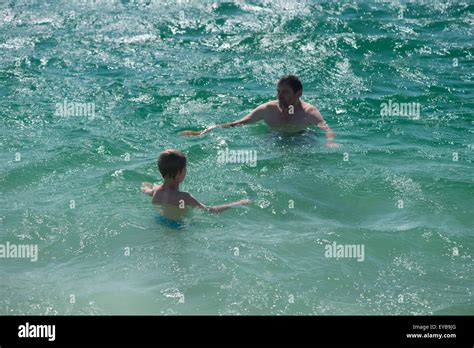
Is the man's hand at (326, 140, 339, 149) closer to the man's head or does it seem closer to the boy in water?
the man's head

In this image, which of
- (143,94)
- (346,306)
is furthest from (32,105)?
(346,306)

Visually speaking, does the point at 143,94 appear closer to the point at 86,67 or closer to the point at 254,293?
the point at 86,67

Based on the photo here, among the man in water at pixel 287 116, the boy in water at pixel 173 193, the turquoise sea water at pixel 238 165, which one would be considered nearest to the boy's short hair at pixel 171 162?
the boy in water at pixel 173 193

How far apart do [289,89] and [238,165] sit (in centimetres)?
161

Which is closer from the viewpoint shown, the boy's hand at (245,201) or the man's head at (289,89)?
the boy's hand at (245,201)

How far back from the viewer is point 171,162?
23.3ft

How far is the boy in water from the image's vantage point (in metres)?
7.09

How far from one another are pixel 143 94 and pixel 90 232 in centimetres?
458

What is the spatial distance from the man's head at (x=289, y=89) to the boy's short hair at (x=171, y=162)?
3.06 metres

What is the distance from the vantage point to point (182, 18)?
49.6ft

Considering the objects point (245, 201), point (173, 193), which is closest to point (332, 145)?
point (245, 201)

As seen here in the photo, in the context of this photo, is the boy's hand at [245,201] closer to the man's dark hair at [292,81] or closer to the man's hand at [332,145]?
the man's hand at [332,145]

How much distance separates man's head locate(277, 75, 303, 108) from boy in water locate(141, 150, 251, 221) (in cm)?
277

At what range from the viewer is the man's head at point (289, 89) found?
969cm
